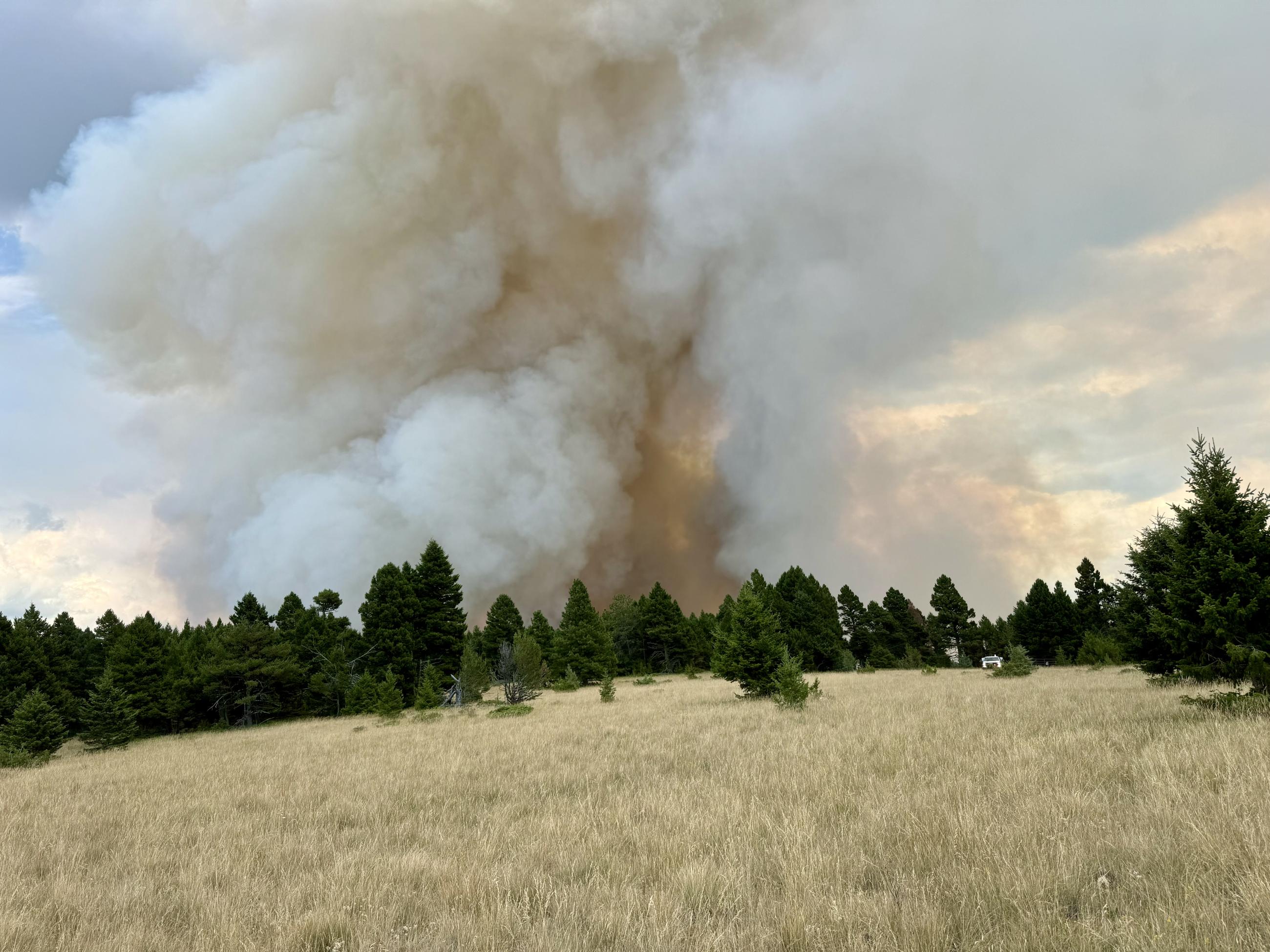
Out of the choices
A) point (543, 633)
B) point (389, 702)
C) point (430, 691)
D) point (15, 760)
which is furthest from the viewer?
point (543, 633)

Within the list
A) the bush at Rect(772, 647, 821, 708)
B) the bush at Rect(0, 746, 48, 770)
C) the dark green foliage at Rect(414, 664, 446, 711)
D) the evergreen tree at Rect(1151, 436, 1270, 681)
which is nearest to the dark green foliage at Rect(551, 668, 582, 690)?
the dark green foliage at Rect(414, 664, 446, 711)

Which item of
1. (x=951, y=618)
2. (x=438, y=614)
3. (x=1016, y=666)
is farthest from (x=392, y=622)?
(x=951, y=618)

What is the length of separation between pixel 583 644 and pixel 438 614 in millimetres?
14886

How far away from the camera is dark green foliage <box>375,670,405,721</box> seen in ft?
107

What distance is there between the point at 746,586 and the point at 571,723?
10.1m

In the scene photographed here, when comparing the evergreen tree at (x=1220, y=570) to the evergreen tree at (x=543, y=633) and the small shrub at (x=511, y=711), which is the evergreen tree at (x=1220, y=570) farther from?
the evergreen tree at (x=543, y=633)

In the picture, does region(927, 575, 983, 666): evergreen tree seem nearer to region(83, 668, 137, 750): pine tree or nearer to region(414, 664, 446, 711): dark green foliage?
region(414, 664, 446, 711): dark green foliage

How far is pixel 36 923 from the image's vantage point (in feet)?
17.4

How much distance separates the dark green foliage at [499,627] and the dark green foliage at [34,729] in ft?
145

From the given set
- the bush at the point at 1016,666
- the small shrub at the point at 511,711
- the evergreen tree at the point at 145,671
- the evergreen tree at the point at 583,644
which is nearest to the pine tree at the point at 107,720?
the evergreen tree at the point at 145,671

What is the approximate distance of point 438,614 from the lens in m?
55.3

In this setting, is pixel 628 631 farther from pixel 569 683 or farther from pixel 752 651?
pixel 752 651

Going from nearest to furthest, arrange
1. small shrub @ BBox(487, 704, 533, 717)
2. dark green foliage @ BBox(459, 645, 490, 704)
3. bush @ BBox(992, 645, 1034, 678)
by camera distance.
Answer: small shrub @ BBox(487, 704, 533, 717) < bush @ BBox(992, 645, 1034, 678) < dark green foliage @ BBox(459, 645, 490, 704)

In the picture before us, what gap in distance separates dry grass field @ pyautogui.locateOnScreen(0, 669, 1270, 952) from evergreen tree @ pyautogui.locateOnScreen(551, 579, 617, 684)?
4875cm
